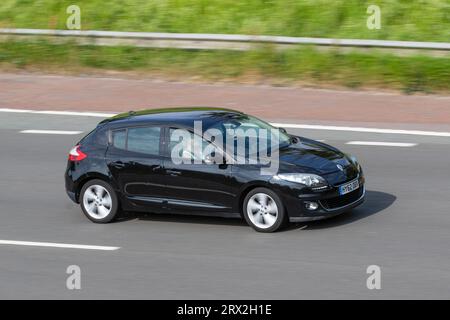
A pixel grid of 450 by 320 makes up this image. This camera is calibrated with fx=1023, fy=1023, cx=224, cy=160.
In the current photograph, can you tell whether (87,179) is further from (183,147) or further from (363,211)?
(363,211)

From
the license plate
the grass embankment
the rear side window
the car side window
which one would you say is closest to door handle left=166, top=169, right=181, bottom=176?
the car side window

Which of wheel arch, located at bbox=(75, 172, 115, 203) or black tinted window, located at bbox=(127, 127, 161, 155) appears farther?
wheel arch, located at bbox=(75, 172, 115, 203)

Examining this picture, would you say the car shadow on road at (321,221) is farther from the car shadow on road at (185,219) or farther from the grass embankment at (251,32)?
the grass embankment at (251,32)

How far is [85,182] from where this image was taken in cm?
1402

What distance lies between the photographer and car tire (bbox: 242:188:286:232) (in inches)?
504

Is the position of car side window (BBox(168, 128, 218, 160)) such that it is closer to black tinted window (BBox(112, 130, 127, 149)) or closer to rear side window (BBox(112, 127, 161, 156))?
rear side window (BBox(112, 127, 161, 156))

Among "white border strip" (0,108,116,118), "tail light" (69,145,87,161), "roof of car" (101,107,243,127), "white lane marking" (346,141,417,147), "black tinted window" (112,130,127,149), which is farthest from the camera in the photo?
"white border strip" (0,108,116,118)

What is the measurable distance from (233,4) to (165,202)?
12627 mm

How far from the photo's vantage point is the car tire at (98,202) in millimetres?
13883

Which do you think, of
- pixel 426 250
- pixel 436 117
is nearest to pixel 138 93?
pixel 436 117

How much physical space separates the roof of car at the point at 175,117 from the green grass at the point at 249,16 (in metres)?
10.1

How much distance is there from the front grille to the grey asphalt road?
1.03 ft

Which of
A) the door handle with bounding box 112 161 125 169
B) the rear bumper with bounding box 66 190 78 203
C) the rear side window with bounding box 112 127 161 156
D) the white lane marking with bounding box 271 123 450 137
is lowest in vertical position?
the rear bumper with bounding box 66 190 78 203

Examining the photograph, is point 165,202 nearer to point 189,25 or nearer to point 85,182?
point 85,182
